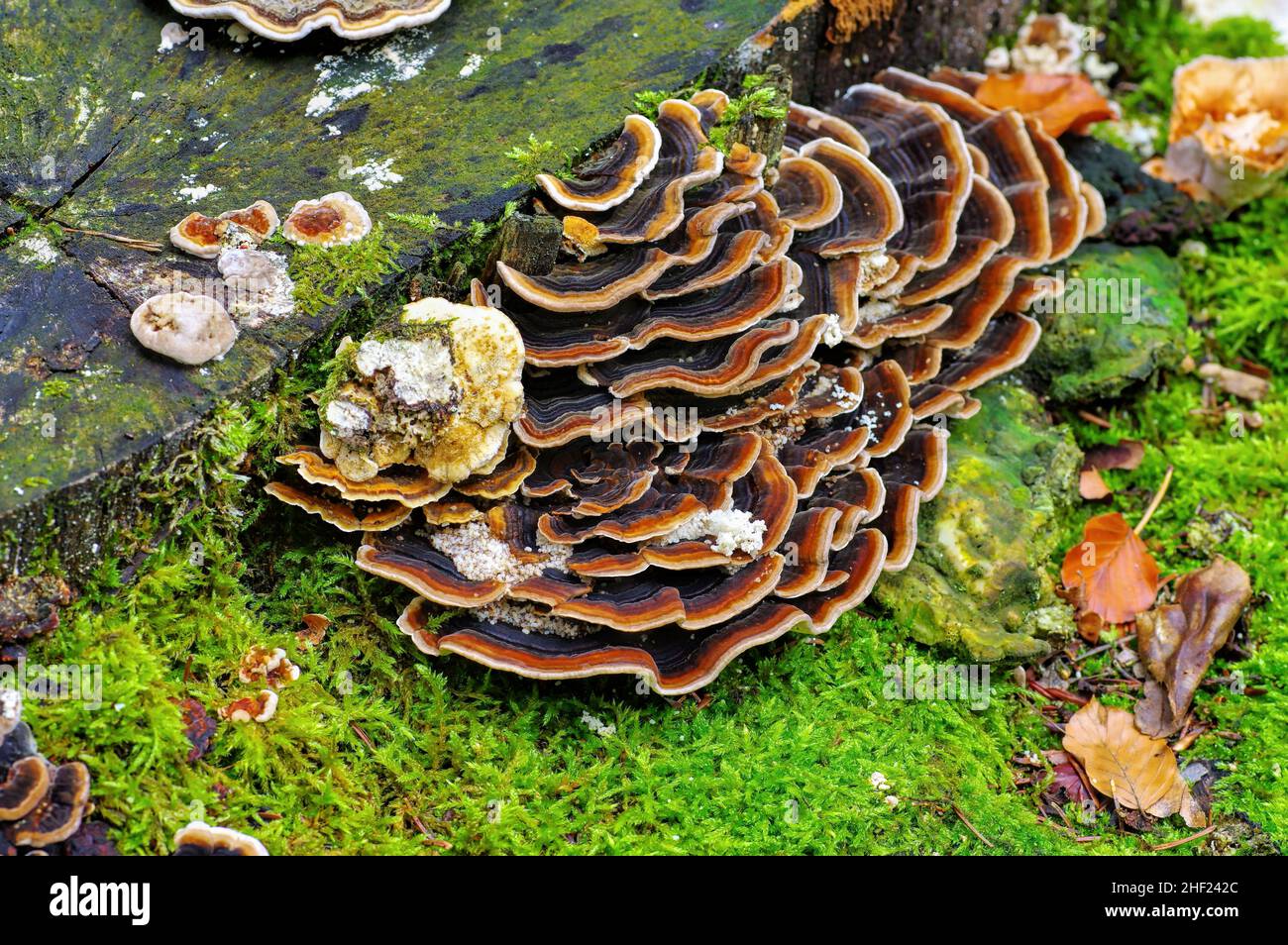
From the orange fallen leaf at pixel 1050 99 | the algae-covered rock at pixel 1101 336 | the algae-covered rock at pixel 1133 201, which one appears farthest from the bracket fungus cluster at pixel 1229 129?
the algae-covered rock at pixel 1101 336

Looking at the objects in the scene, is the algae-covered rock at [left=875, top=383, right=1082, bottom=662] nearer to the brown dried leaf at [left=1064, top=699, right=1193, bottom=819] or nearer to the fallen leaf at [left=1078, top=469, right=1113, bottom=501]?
the fallen leaf at [left=1078, top=469, right=1113, bottom=501]

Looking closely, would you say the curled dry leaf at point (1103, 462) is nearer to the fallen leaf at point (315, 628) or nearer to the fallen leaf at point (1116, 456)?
the fallen leaf at point (1116, 456)

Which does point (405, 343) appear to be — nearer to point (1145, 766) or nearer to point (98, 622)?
point (98, 622)

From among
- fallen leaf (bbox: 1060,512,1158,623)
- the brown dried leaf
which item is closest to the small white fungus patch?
the brown dried leaf

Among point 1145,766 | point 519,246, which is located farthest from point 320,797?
point 1145,766

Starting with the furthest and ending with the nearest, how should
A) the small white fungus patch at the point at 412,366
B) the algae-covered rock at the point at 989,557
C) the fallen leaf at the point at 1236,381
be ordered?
the fallen leaf at the point at 1236,381
the algae-covered rock at the point at 989,557
the small white fungus patch at the point at 412,366

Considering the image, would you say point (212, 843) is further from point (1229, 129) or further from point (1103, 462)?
point (1229, 129)
